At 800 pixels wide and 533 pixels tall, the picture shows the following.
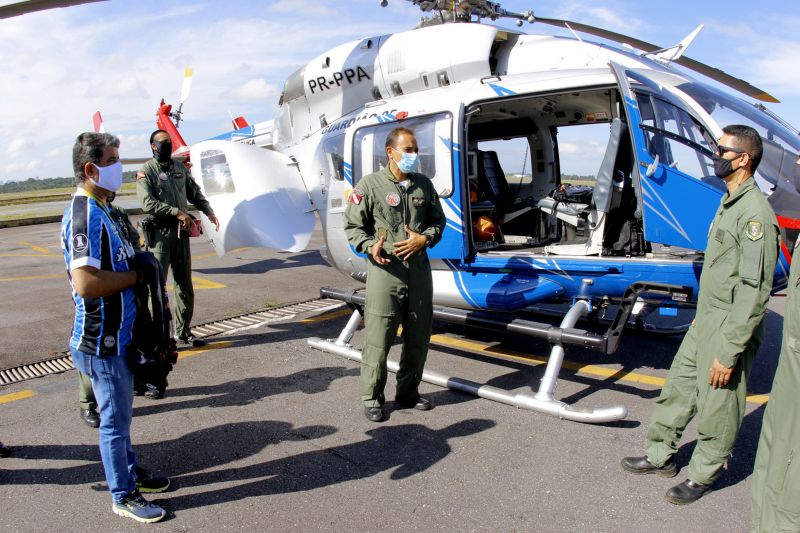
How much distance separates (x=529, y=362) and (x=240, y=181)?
141 inches

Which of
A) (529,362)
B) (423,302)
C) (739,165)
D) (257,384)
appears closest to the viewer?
(739,165)

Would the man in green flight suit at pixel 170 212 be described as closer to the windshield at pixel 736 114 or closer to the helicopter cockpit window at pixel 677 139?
the helicopter cockpit window at pixel 677 139

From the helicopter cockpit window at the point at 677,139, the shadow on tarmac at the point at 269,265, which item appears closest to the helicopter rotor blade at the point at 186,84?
the shadow on tarmac at the point at 269,265

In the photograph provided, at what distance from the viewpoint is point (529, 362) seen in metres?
5.11

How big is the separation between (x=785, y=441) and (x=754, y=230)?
40.9 inches

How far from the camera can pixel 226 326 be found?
6328mm

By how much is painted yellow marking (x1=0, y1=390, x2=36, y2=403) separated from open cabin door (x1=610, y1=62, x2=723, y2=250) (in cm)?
481

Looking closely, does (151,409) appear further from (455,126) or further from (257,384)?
(455,126)

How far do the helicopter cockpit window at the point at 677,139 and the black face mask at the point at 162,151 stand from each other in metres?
4.10

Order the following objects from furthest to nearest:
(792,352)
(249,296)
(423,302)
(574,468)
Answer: (249,296) → (423,302) → (574,468) → (792,352)

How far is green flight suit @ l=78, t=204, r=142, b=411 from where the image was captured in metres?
2.85

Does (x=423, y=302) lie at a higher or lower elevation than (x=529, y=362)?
higher

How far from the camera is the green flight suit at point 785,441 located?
6.98 ft

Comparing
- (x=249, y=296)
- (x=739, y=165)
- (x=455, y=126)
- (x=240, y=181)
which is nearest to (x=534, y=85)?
(x=455, y=126)
